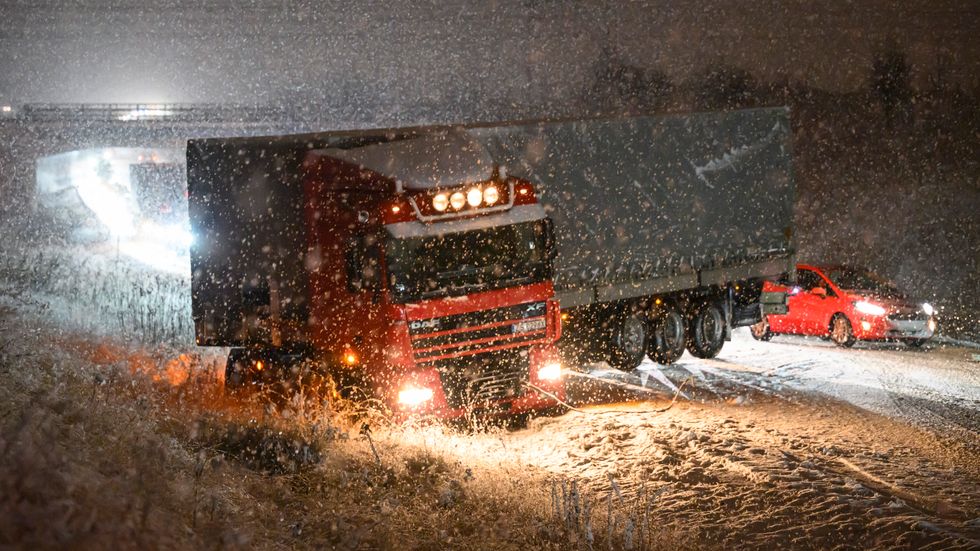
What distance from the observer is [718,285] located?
15719mm

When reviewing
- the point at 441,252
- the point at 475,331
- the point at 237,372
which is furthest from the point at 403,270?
the point at 237,372

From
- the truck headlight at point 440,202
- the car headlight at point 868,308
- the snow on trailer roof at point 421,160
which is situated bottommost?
the car headlight at point 868,308

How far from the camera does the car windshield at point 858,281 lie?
18.7 meters

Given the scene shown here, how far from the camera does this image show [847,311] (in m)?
18.1

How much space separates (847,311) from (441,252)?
35.4ft

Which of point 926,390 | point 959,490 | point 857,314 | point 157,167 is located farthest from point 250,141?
point 157,167

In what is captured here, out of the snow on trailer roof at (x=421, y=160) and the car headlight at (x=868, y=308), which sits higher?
the snow on trailer roof at (x=421, y=160)

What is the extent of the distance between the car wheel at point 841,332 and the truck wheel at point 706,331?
10.8 feet

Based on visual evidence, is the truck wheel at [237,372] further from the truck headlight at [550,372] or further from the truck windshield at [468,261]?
the truck headlight at [550,372]

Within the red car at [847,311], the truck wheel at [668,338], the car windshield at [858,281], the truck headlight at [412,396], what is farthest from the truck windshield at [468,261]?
the car windshield at [858,281]

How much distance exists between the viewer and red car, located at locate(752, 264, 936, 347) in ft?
58.0

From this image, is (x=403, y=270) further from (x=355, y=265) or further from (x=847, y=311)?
(x=847, y=311)

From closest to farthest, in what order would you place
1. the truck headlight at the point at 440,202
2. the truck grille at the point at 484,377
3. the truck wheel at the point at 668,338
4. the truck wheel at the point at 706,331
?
the truck grille at the point at 484,377
the truck headlight at the point at 440,202
the truck wheel at the point at 668,338
the truck wheel at the point at 706,331

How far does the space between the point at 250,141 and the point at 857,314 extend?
12230mm
